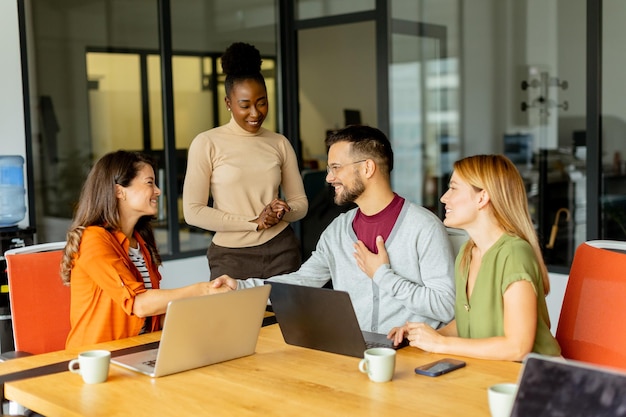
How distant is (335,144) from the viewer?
2910 millimetres

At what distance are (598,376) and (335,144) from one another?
5.83 ft

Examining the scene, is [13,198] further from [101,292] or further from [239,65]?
[101,292]

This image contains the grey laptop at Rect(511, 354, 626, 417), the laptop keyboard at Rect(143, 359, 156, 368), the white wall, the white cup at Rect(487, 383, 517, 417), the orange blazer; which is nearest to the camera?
the grey laptop at Rect(511, 354, 626, 417)

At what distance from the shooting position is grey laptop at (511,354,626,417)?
3.97 ft

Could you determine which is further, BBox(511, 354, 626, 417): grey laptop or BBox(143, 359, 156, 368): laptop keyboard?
BBox(143, 359, 156, 368): laptop keyboard

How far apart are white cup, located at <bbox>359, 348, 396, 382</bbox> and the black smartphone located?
9 cm

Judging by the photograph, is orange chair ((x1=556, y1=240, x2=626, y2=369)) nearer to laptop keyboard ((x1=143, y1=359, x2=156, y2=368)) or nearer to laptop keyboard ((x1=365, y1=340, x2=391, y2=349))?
laptop keyboard ((x1=365, y1=340, x2=391, y2=349))

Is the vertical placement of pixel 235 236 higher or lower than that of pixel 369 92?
lower

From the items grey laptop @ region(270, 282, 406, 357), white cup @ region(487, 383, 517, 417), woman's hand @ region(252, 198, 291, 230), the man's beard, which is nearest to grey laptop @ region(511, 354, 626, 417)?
white cup @ region(487, 383, 517, 417)

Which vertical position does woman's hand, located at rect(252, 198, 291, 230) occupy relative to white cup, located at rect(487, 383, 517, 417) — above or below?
above

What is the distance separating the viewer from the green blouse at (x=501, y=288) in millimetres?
2244

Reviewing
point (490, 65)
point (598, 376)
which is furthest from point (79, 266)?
point (490, 65)

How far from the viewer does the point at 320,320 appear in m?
2.25

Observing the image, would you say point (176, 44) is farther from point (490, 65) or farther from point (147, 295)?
point (147, 295)
